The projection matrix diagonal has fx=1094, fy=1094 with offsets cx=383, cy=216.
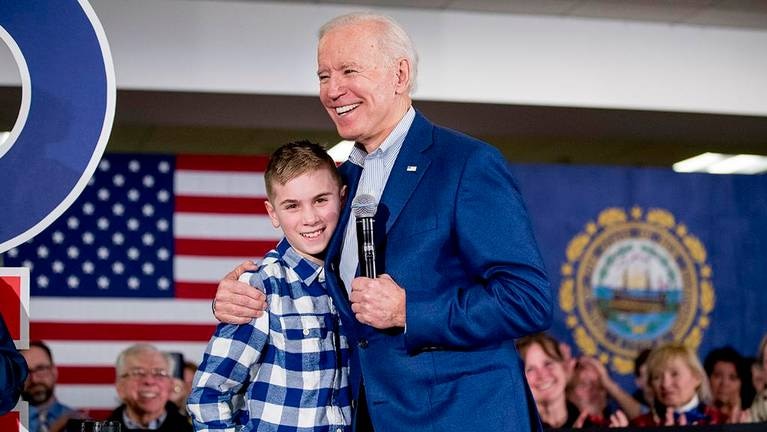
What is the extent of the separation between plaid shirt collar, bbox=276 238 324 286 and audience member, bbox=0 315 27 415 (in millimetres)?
746

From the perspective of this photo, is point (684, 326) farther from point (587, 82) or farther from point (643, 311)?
point (587, 82)

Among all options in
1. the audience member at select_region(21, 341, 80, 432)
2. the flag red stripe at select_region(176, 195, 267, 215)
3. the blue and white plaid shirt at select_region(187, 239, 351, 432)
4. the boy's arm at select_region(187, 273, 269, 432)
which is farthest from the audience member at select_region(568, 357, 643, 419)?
the boy's arm at select_region(187, 273, 269, 432)

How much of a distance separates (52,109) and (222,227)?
13.6 feet

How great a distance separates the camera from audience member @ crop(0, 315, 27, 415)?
250 centimetres

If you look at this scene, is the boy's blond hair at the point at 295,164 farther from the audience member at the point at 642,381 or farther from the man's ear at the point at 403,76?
the audience member at the point at 642,381

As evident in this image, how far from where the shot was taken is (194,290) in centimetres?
672

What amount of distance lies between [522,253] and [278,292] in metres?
0.53

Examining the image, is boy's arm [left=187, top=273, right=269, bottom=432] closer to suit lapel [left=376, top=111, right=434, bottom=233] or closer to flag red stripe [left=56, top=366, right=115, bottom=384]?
suit lapel [left=376, top=111, right=434, bottom=233]

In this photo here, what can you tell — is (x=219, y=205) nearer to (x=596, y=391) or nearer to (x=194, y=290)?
(x=194, y=290)

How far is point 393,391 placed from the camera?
2.03 meters

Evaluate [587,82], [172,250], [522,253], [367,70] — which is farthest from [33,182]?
[587,82]

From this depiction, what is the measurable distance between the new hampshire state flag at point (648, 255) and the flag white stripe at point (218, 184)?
1.70m

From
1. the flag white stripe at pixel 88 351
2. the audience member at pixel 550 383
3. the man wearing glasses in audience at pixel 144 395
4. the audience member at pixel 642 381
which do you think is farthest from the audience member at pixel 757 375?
the flag white stripe at pixel 88 351

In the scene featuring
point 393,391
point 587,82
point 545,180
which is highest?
point 587,82
